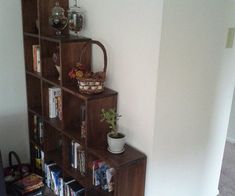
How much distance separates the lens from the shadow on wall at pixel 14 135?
2.39 m

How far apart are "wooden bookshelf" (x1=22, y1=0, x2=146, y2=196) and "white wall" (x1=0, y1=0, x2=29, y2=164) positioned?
84 millimetres

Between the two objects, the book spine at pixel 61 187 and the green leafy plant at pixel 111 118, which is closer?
the green leafy plant at pixel 111 118

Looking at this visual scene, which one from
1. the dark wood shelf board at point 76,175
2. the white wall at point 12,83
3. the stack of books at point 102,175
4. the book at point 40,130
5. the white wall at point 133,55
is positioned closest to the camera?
the white wall at point 133,55

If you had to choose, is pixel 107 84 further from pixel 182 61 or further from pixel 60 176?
pixel 60 176

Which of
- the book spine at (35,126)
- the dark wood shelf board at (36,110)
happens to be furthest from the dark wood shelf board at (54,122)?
the book spine at (35,126)

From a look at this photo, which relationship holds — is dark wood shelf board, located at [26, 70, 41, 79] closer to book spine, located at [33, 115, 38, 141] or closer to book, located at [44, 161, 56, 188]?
book spine, located at [33, 115, 38, 141]

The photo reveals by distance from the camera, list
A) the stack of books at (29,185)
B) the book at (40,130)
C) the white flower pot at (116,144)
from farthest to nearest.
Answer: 1. the book at (40,130)
2. the stack of books at (29,185)
3. the white flower pot at (116,144)

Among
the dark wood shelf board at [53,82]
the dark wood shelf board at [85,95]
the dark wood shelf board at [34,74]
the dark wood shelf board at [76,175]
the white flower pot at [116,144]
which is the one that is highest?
the dark wood shelf board at [85,95]

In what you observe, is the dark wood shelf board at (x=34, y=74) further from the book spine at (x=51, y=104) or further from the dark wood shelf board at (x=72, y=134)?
the dark wood shelf board at (x=72, y=134)

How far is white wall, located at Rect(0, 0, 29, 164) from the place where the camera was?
220 centimetres

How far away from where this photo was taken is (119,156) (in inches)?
63.5

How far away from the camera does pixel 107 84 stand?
1.86m

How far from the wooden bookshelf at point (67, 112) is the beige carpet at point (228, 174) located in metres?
1.07

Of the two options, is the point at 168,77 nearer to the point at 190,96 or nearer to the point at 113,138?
the point at 190,96
